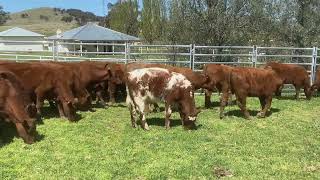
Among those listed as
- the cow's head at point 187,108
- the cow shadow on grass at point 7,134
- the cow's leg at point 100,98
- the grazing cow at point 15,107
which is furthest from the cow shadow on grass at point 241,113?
the grazing cow at point 15,107

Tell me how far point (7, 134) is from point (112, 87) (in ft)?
14.4

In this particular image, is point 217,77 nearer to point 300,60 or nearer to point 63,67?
point 63,67

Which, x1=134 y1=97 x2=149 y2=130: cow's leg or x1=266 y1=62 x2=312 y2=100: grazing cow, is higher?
x1=266 y1=62 x2=312 y2=100: grazing cow

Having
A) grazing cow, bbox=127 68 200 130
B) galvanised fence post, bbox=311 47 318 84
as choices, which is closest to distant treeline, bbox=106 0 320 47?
galvanised fence post, bbox=311 47 318 84

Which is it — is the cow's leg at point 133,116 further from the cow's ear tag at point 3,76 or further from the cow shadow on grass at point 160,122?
the cow's ear tag at point 3,76

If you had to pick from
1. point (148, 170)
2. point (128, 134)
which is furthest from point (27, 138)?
point (148, 170)

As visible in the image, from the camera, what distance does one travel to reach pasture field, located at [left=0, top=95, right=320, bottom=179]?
25.5 feet

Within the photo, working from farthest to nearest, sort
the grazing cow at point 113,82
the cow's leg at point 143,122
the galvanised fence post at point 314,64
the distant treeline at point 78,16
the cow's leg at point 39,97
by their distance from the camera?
1. the distant treeline at point 78,16
2. the galvanised fence post at point 314,64
3. the grazing cow at point 113,82
4. the cow's leg at point 39,97
5. the cow's leg at point 143,122

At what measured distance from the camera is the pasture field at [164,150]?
777cm

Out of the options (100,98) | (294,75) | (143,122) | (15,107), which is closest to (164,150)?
(143,122)

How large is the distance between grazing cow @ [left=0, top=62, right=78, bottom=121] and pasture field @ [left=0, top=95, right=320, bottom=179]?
36cm

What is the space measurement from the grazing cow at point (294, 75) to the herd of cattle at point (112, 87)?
9.33 ft

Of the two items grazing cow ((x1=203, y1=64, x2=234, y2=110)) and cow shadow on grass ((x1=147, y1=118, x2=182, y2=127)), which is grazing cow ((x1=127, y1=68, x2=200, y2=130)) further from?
grazing cow ((x1=203, y1=64, x2=234, y2=110))

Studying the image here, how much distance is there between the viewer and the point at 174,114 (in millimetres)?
12258
